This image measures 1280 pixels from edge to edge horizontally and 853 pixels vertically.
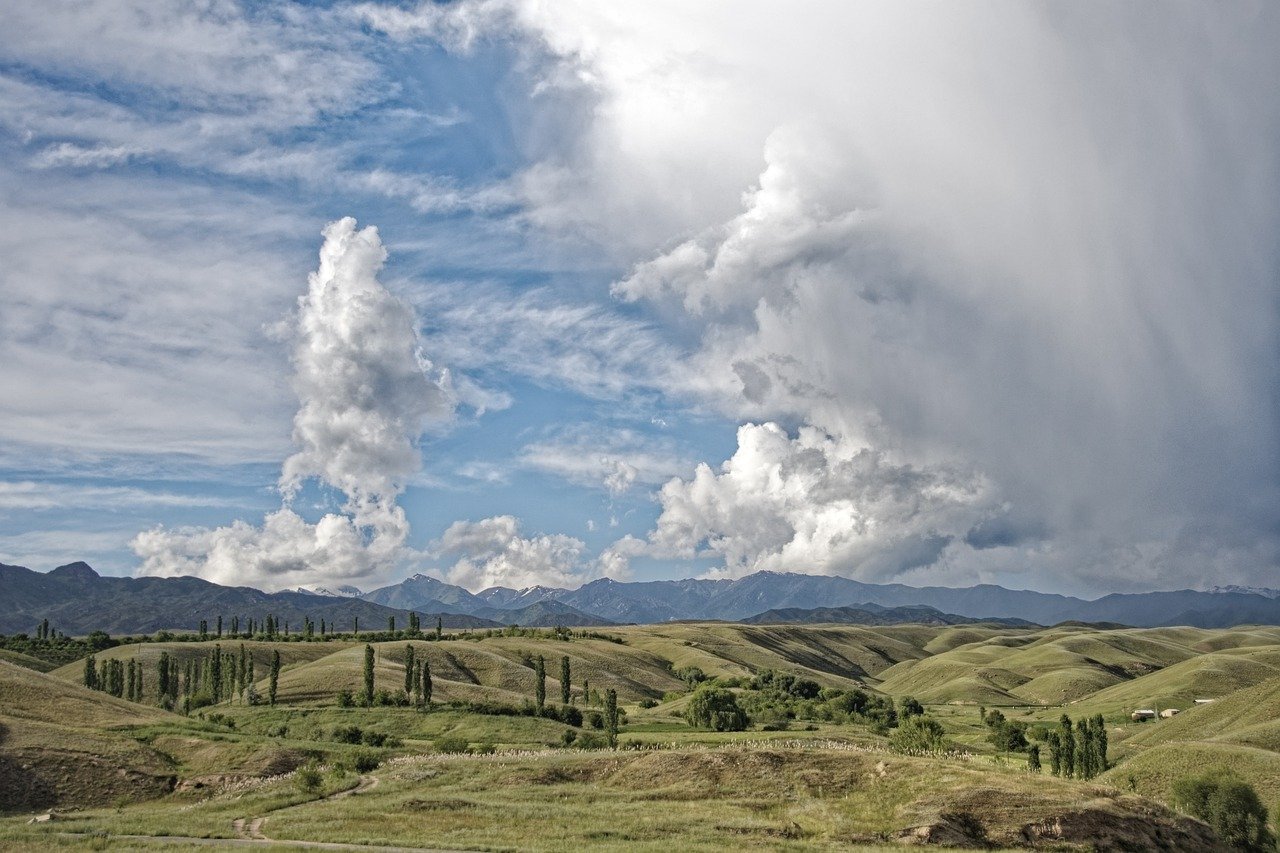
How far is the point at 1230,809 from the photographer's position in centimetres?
7938

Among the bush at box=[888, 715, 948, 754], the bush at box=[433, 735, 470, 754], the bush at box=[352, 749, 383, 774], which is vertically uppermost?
the bush at box=[352, 749, 383, 774]

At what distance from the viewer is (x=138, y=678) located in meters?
183

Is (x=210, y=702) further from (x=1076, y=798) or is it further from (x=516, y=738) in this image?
(x=1076, y=798)

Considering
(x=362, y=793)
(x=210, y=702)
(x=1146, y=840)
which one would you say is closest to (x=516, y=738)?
(x=362, y=793)

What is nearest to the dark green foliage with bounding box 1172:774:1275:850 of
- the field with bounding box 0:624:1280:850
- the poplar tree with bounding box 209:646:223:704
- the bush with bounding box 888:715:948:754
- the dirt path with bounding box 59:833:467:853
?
the field with bounding box 0:624:1280:850

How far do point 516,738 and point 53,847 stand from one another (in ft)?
274

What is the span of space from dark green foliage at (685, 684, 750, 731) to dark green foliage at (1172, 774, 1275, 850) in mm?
80180

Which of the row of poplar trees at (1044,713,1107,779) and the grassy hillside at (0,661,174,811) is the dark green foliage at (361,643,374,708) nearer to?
the grassy hillside at (0,661,174,811)

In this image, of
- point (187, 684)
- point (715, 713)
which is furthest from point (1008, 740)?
point (187, 684)

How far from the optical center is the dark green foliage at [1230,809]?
78.3 meters

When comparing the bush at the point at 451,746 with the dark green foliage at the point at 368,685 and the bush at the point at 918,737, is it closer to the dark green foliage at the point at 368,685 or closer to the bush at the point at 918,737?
the bush at the point at 918,737

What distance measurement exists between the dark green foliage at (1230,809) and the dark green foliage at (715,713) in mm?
80180

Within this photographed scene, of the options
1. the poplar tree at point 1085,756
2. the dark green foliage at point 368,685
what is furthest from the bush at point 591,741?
the poplar tree at point 1085,756

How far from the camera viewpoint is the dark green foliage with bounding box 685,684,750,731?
154625 millimetres
